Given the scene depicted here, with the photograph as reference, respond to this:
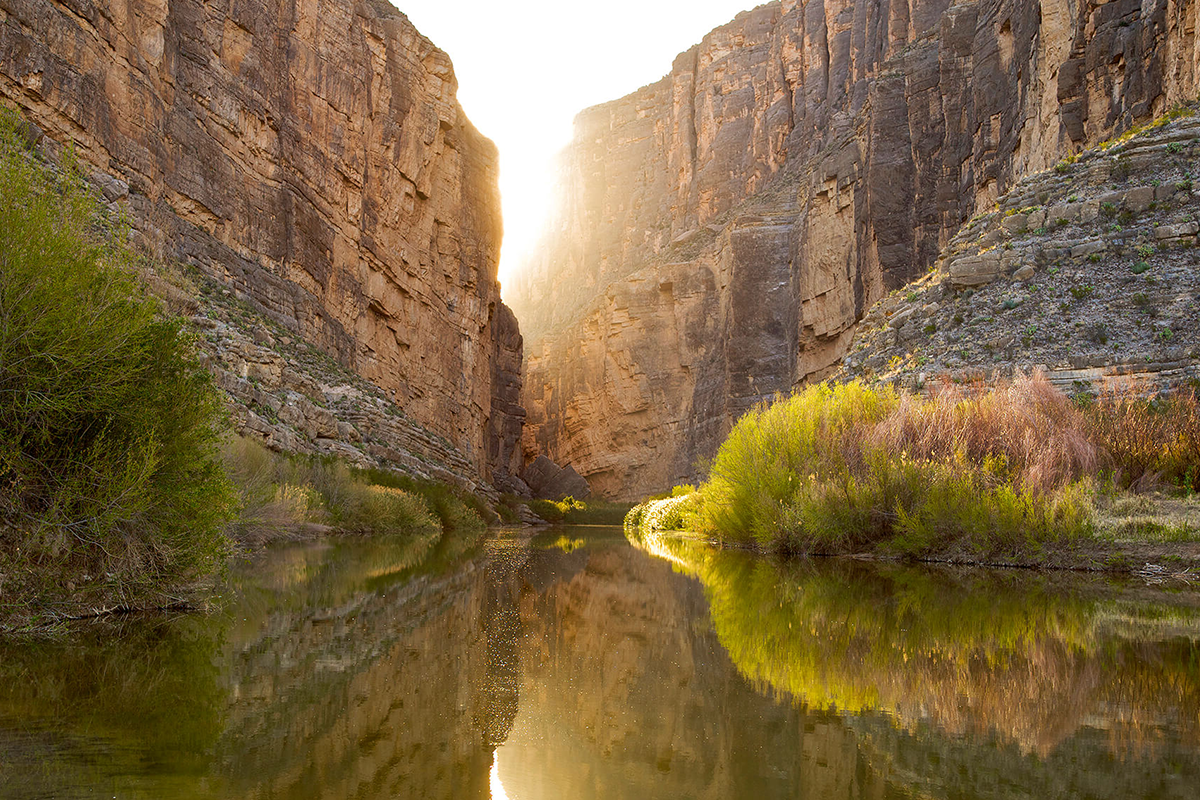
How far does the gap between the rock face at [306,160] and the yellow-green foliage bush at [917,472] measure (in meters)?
20.6

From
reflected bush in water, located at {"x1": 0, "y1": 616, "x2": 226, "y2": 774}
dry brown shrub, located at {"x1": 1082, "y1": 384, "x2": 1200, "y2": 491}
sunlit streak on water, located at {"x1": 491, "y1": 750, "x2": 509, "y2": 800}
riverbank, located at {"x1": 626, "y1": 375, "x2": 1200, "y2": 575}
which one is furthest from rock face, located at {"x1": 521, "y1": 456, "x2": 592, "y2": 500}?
sunlit streak on water, located at {"x1": 491, "y1": 750, "x2": 509, "y2": 800}

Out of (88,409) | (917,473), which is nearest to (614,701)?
(88,409)

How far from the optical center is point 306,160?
40.2 meters

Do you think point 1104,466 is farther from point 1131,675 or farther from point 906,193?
point 906,193

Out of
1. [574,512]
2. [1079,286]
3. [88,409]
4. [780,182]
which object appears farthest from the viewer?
[780,182]

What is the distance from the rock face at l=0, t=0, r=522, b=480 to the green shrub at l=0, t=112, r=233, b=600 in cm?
2045

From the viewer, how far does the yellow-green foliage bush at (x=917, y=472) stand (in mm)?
13711

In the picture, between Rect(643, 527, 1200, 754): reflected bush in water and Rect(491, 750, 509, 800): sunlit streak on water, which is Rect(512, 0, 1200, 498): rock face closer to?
Rect(643, 527, 1200, 754): reflected bush in water

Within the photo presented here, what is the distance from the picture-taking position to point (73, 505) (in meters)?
7.15

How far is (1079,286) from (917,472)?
1104 cm

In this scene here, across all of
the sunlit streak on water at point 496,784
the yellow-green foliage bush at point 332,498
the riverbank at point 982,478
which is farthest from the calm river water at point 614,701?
the yellow-green foliage bush at point 332,498

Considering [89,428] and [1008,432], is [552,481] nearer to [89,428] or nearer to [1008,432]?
[1008,432]

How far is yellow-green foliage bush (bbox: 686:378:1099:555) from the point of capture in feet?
45.0

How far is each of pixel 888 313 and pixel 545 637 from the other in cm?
2627
